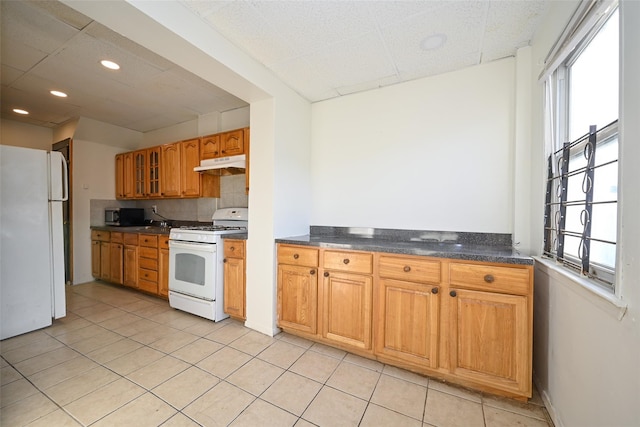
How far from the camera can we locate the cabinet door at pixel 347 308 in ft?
6.35

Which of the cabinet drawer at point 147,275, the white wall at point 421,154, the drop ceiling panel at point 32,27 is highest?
the drop ceiling panel at point 32,27

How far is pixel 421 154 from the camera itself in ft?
7.52

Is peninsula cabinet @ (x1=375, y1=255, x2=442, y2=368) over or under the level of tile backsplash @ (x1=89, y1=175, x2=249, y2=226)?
under

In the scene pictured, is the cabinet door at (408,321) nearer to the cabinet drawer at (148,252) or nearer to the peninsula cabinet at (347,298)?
the peninsula cabinet at (347,298)

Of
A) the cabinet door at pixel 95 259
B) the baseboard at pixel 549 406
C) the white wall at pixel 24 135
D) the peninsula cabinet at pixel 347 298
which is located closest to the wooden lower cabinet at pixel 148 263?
the cabinet door at pixel 95 259

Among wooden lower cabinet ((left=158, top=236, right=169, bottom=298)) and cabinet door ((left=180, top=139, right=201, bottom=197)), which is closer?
wooden lower cabinet ((left=158, top=236, right=169, bottom=298))

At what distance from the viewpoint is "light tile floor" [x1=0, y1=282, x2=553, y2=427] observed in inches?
55.4

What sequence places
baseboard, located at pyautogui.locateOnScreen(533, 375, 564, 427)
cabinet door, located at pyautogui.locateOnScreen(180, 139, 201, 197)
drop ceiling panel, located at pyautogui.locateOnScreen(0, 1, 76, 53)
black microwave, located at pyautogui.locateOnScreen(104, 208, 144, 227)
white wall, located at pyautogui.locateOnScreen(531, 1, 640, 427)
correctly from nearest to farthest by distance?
1. white wall, located at pyautogui.locateOnScreen(531, 1, 640, 427)
2. baseboard, located at pyautogui.locateOnScreen(533, 375, 564, 427)
3. drop ceiling panel, located at pyautogui.locateOnScreen(0, 1, 76, 53)
4. cabinet door, located at pyautogui.locateOnScreen(180, 139, 201, 197)
5. black microwave, located at pyautogui.locateOnScreen(104, 208, 144, 227)

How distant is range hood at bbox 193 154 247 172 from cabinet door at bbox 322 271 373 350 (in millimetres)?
1615

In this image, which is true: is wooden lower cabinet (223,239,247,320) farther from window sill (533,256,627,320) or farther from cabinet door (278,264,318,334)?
window sill (533,256,627,320)

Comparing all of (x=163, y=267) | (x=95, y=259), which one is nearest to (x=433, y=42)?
(x=163, y=267)

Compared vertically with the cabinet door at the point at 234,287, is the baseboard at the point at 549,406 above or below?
below

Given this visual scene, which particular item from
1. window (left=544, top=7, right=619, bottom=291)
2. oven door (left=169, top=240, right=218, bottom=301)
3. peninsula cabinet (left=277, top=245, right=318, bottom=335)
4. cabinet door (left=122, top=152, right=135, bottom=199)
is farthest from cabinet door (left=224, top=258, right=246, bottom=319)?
cabinet door (left=122, top=152, right=135, bottom=199)

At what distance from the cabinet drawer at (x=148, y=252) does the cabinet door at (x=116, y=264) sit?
0.45 metres
